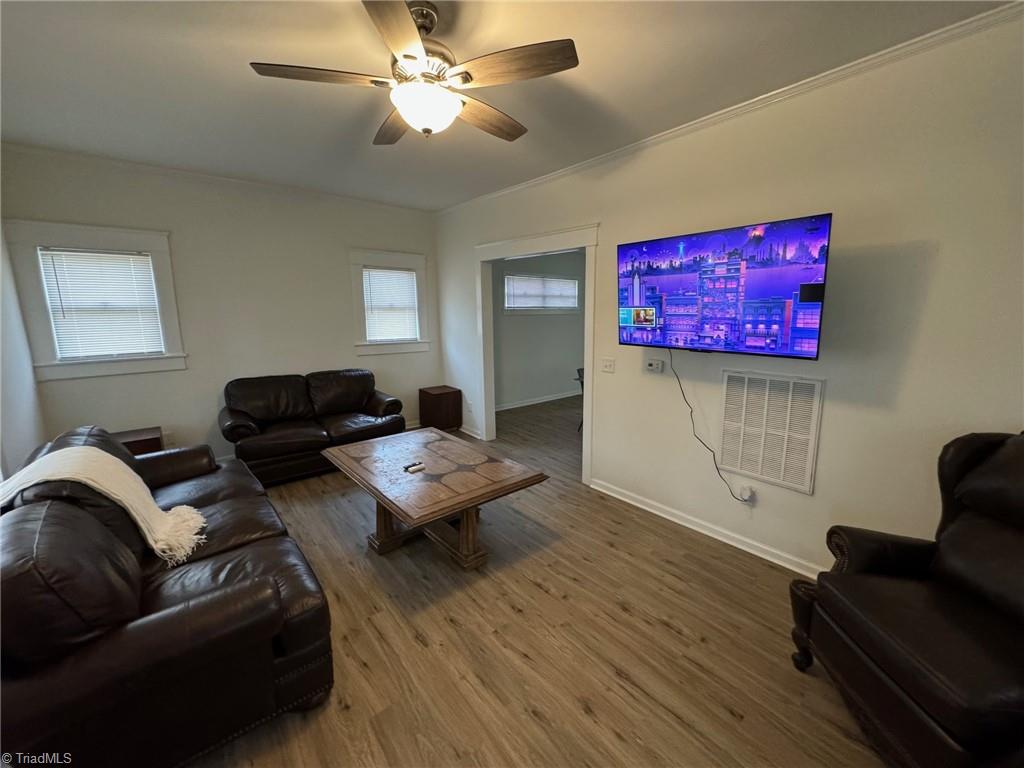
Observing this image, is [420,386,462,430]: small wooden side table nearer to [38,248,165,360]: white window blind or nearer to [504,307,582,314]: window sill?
[504,307,582,314]: window sill

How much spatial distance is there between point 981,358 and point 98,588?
3.43 m

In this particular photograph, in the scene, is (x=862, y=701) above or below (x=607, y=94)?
below

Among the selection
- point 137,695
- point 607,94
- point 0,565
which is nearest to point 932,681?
point 137,695

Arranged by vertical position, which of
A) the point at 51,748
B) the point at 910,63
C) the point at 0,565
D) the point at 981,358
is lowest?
the point at 51,748

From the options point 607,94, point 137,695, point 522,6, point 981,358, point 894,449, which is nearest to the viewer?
point 137,695

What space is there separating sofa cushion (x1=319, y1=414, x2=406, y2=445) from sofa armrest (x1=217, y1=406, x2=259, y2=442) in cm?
61

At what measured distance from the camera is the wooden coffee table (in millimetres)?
2112

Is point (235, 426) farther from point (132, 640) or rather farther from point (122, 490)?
point (132, 640)

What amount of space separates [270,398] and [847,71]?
15.8ft

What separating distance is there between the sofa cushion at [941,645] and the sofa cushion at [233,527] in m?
2.46

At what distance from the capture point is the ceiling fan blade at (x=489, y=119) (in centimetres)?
184

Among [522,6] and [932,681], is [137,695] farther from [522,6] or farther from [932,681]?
[522,6]

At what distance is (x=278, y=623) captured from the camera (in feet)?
4.38

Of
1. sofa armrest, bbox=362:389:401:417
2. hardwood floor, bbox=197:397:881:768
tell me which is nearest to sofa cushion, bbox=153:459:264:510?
hardwood floor, bbox=197:397:881:768
